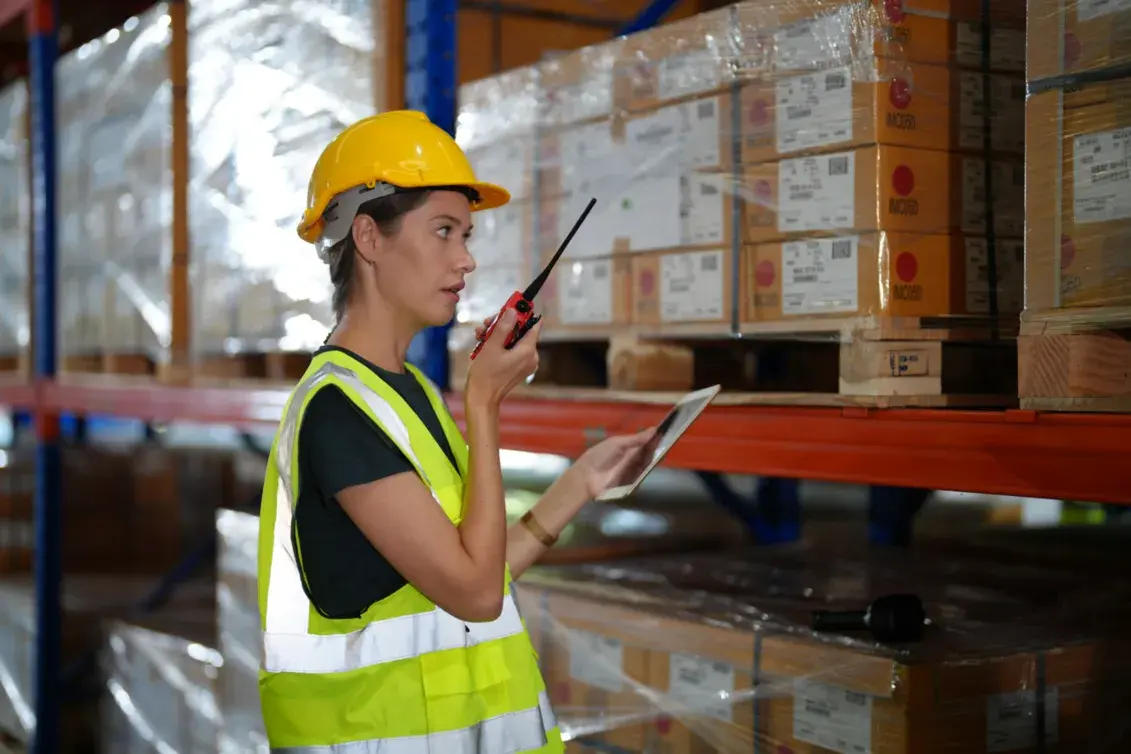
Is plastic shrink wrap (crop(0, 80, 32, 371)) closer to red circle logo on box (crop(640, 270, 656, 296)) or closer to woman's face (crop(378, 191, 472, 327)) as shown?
red circle logo on box (crop(640, 270, 656, 296))

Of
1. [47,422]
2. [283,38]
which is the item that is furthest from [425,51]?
[47,422]

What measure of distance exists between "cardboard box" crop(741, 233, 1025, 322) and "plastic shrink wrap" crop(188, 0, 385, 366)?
163cm

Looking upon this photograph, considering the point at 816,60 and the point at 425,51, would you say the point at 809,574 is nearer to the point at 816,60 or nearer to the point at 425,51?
the point at 816,60

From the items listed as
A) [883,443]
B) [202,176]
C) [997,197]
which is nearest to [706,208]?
[997,197]

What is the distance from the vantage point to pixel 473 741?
2.08m

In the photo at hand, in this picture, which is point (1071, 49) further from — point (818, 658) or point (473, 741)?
point (473, 741)

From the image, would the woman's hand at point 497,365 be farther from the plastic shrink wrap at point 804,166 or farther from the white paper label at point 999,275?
the white paper label at point 999,275

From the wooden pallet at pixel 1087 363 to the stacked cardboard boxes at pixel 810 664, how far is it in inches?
25.4

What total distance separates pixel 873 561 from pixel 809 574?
0.27 meters

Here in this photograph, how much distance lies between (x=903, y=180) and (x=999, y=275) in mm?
332

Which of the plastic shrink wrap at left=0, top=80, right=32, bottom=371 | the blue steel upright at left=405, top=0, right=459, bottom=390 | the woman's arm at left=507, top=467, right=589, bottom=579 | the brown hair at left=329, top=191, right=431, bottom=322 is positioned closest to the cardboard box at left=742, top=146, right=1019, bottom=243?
the woman's arm at left=507, top=467, right=589, bottom=579

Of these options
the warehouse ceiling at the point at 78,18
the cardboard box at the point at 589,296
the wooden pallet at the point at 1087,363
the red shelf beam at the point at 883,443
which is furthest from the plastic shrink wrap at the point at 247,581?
the warehouse ceiling at the point at 78,18

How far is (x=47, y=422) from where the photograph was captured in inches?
228

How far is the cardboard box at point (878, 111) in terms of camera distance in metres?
2.38
